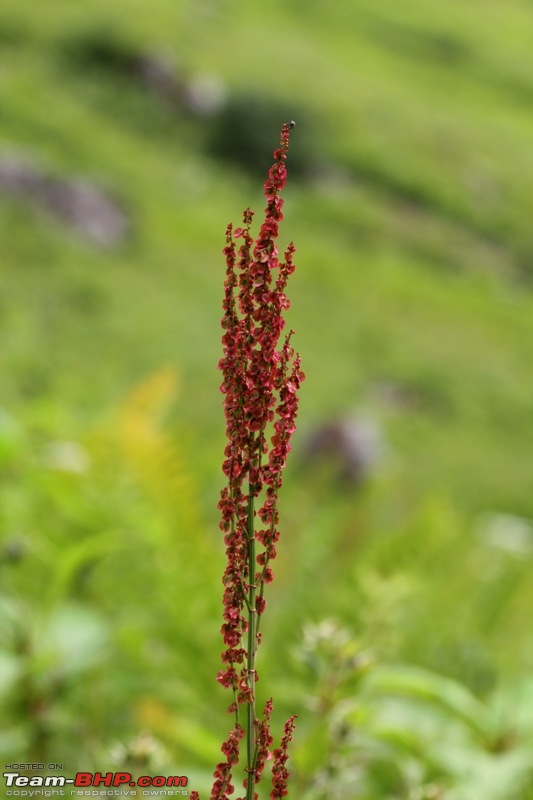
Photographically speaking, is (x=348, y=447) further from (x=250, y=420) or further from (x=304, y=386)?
(x=250, y=420)

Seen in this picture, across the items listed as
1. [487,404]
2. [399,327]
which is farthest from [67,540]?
[399,327]

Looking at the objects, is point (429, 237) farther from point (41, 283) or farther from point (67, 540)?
point (67, 540)

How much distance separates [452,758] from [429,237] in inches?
1351

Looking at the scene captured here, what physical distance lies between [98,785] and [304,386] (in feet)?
66.3

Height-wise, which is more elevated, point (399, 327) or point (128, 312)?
point (399, 327)

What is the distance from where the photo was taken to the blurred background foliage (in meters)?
2.72

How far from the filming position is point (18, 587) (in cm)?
376

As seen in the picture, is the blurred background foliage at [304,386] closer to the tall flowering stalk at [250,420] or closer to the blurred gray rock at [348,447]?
the blurred gray rock at [348,447]

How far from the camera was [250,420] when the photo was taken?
1.37m

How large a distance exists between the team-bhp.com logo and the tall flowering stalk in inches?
26.9

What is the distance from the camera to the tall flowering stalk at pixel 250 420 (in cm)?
137

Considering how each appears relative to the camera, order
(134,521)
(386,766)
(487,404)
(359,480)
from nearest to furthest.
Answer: (386,766) → (134,521) → (359,480) → (487,404)

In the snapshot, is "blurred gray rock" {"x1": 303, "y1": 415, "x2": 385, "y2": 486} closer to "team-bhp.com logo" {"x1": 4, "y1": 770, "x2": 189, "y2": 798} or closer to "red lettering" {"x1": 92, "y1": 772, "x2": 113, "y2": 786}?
"team-bhp.com logo" {"x1": 4, "y1": 770, "x2": 189, "y2": 798}

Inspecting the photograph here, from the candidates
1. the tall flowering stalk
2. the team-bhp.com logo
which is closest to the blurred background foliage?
the team-bhp.com logo
